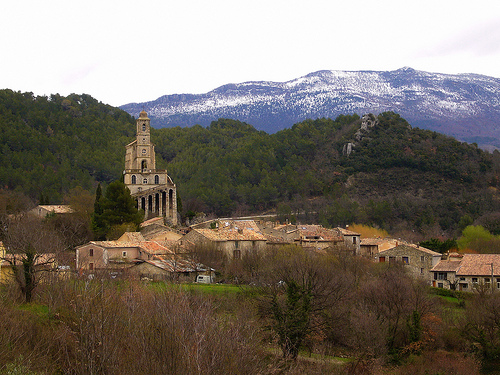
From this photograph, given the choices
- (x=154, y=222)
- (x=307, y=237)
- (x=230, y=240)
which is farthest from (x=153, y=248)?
(x=307, y=237)

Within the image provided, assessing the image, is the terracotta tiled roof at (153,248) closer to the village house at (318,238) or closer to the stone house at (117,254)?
the stone house at (117,254)

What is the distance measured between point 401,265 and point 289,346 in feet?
67.6

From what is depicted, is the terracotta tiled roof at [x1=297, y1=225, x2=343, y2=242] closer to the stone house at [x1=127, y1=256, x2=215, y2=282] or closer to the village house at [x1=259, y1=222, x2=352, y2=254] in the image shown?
the village house at [x1=259, y1=222, x2=352, y2=254]

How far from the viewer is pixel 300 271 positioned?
3525 cm

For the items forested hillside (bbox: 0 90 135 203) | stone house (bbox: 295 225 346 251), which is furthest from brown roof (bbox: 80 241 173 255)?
forested hillside (bbox: 0 90 135 203)

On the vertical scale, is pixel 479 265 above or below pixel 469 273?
above

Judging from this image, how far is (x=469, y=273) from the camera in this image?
4316cm

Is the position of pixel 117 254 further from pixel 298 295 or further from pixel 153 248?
pixel 298 295

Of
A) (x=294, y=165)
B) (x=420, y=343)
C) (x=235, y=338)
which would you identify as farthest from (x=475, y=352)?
(x=294, y=165)

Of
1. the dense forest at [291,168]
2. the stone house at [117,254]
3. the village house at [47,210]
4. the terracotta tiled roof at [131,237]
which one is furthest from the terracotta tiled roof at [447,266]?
the village house at [47,210]

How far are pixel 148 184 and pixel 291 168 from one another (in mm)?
39563

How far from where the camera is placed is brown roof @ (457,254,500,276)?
1677 inches

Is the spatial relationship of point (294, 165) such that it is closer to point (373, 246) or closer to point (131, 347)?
point (373, 246)

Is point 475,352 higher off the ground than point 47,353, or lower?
lower
